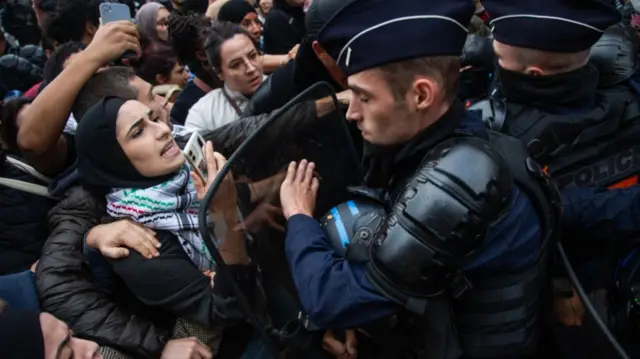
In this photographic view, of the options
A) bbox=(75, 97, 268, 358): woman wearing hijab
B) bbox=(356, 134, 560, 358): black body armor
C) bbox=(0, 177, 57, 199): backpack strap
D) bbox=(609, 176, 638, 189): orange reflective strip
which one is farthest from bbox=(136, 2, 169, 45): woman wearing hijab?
bbox=(356, 134, 560, 358): black body armor

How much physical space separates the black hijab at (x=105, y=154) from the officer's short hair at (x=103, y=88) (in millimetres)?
238

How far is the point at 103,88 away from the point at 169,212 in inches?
25.3

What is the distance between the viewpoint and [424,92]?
1304 millimetres

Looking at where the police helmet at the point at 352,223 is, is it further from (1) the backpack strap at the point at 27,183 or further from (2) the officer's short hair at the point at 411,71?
(1) the backpack strap at the point at 27,183

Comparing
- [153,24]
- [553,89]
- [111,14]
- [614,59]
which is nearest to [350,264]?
[553,89]

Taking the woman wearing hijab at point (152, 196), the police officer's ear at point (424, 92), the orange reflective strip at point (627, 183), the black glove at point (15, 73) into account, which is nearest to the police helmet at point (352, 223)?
the police officer's ear at point (424, 92)

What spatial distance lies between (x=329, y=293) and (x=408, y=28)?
1.96 feet

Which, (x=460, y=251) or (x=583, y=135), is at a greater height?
(x=460, y=251)

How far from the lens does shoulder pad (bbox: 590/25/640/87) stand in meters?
1.97

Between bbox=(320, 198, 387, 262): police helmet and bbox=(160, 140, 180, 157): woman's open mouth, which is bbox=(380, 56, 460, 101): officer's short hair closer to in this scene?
bbox=(320, 198, 387, 262): police helmet

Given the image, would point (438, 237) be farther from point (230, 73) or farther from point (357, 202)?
point (230, 73)

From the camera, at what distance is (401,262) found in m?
1.16

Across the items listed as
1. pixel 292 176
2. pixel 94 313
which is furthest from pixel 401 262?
pixel 94 313

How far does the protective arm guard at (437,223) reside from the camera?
1.16 meters
